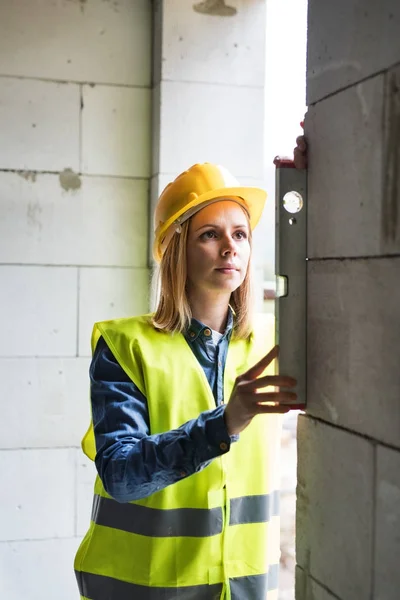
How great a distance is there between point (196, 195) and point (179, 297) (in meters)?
0.28

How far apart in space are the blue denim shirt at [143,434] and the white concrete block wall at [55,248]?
57.3 inches

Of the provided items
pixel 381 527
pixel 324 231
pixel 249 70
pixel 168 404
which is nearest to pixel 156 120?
pixel 249 70

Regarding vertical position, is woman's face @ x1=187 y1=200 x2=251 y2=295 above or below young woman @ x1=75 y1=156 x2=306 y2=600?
above

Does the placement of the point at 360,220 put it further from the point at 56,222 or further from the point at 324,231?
the point at 56,222

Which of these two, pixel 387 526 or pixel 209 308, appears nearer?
pixel 387 526

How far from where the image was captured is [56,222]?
3.51 meters

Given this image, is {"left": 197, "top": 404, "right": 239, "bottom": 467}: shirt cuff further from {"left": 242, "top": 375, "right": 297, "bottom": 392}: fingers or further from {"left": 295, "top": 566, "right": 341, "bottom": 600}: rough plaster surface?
{"left": 295, "top": 566, "right": 341, "bottom": 600}: rough plaster surface

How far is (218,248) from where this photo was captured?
2.14 m

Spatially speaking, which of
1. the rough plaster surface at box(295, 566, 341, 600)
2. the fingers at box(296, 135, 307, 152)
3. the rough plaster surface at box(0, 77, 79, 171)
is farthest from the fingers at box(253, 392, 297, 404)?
the rough plaster surface at box(0, 77, 79, 171)

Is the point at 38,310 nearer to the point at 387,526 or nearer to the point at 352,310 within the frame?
the point at 352,310

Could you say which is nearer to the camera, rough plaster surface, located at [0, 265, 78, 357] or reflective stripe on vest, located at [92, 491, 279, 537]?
reflective stripe on vest, located at [92, 491, 279, 537]

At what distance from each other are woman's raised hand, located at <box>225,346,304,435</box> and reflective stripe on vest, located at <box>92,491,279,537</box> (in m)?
0.55

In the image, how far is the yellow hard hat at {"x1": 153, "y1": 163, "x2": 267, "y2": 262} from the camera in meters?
2.18

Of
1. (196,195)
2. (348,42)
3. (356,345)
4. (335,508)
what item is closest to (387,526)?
(335,508)
